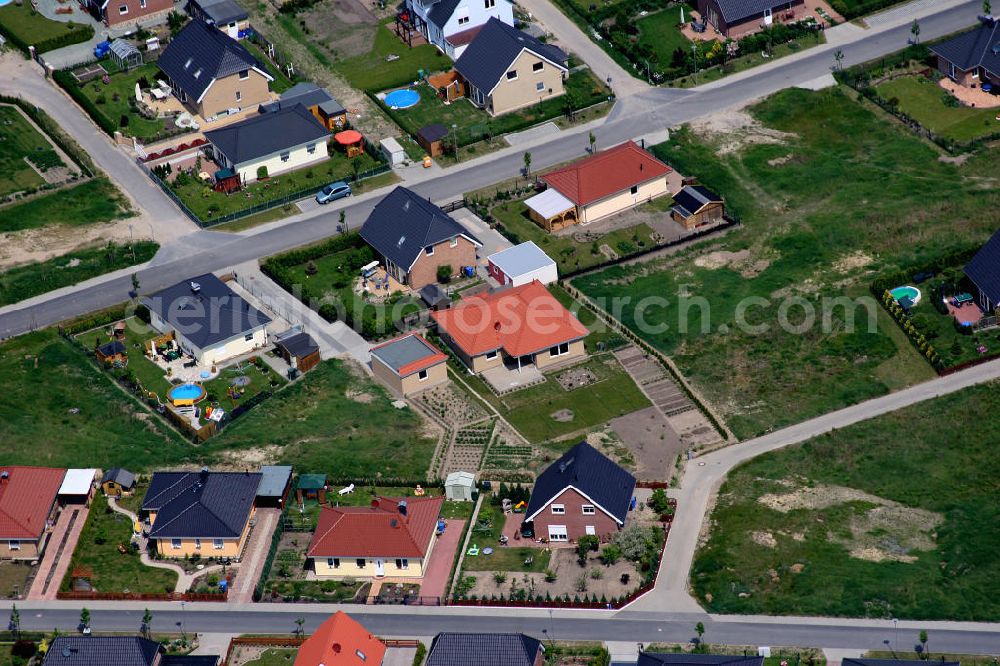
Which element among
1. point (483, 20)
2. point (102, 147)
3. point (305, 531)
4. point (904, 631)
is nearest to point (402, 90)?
point (483, 20)

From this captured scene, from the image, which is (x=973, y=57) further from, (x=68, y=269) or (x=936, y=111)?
(x=68, y=269)

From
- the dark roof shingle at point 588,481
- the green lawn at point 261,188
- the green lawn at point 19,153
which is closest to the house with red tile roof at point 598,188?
the green lawn at point 261,188

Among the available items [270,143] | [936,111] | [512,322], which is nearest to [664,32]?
[936,111]

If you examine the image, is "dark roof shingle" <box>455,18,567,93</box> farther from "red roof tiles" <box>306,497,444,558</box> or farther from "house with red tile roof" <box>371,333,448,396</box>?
"red roof tiles" <box>306,497,444,558</box>

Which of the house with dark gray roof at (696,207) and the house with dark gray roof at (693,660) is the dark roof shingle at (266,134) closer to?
the house with dark gray roof at (696,207)

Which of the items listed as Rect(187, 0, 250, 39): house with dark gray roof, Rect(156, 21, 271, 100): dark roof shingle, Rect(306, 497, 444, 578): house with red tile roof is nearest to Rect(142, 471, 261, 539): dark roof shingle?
Rect(306, 497, 444, 578): house with red tile roof

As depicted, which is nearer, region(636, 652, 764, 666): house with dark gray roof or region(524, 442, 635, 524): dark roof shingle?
region(636, 652, 764, 666): house with dark gray roof

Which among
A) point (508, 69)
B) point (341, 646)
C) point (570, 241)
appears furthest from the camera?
point (508, 69)

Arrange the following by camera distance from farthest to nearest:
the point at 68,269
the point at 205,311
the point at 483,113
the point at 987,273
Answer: the point at 483,113
the point at 68,269
the point at 205,311
the point at 987,273

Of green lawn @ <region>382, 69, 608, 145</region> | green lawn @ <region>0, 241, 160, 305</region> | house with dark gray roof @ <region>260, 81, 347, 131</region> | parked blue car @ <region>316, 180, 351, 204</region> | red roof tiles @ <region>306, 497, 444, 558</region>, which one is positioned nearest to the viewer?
red roof tiles @ <region>306, 497, 444, 558</region>
